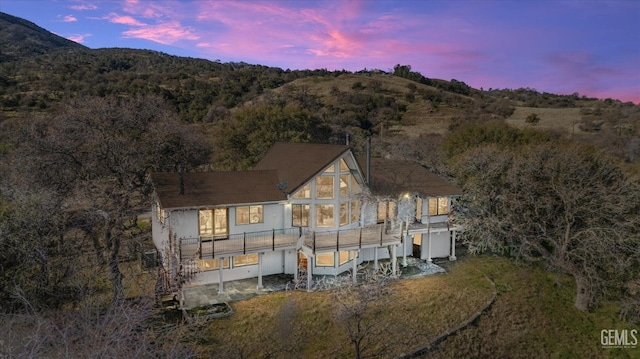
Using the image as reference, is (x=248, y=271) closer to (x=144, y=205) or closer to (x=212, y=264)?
(x=212, y=264)

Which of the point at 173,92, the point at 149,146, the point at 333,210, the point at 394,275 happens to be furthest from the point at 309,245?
the point at 173,92

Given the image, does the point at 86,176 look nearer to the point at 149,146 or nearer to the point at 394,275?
the point at 149,146

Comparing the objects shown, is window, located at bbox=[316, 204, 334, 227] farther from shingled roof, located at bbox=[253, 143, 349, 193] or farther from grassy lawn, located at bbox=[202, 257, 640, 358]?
grassy lawn, located at bbox=[202, 257, 640, 358]

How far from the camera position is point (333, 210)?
21.3 m

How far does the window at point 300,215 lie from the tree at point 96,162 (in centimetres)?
771

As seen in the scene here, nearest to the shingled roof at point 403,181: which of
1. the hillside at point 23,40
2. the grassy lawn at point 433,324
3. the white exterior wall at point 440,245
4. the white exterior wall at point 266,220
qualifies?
the white exterior wall at point 440,245

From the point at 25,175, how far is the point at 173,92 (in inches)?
2070

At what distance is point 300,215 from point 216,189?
A: 4406 millimetres

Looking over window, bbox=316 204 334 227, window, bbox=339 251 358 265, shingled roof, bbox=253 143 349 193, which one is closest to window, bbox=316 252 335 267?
window, bbox=339 251 358 265

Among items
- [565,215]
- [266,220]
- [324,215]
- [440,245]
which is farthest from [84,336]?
[565,215]

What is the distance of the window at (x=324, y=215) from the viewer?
21250mm

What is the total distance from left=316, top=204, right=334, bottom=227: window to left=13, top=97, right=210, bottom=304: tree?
897 centimetres

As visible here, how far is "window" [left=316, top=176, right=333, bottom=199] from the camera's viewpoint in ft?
68.9

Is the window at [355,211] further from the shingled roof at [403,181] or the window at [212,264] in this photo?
the window at [212,264]
